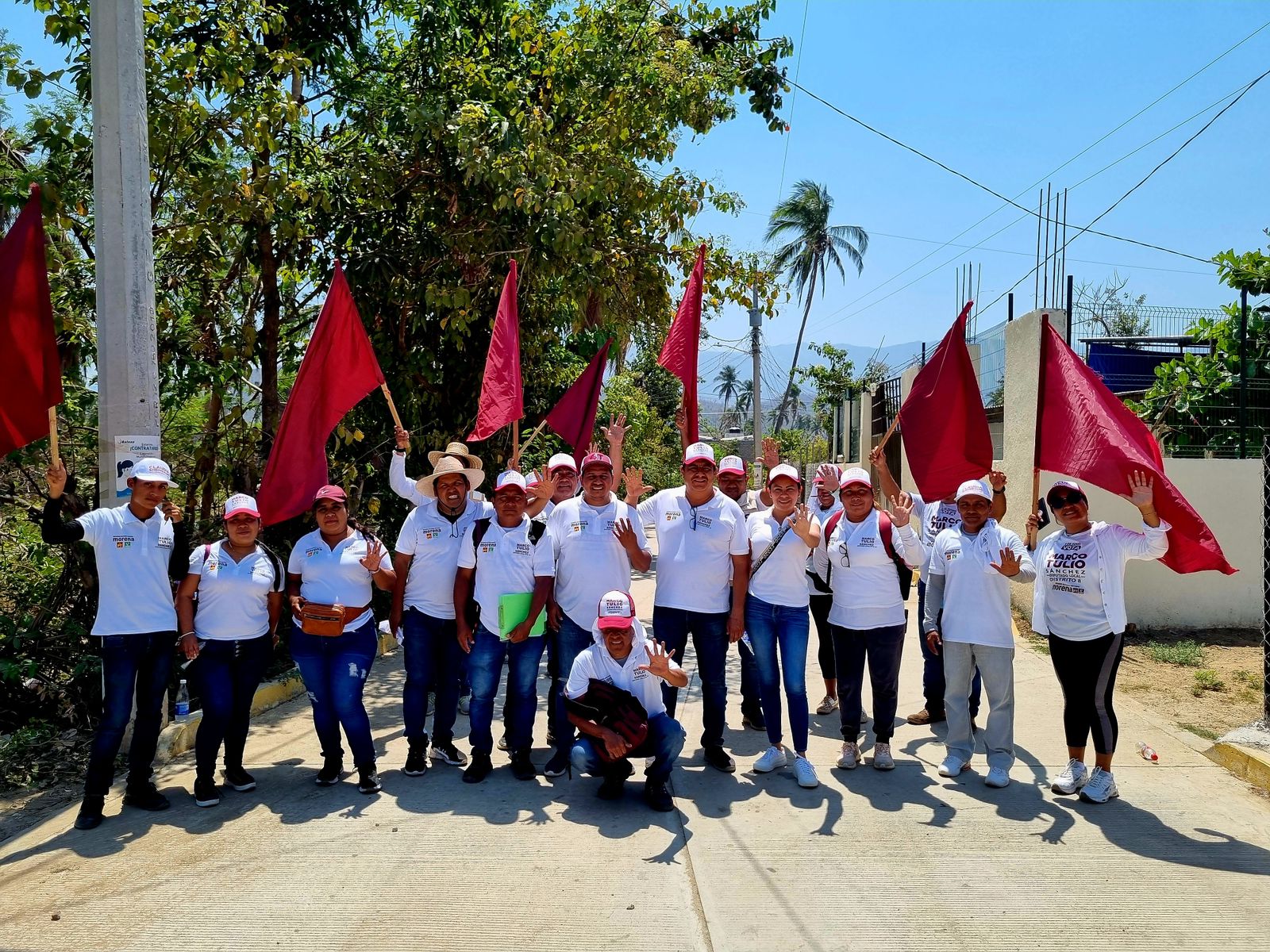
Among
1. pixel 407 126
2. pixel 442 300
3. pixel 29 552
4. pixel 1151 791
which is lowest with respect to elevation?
pixel 1151 791

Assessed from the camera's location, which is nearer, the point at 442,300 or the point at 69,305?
the point at 69,305

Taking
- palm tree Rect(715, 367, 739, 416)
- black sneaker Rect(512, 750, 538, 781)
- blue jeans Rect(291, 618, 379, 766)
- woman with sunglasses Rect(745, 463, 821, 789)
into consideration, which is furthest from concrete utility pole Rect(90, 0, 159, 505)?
palm tree Rect(715, 367, 739, 416)

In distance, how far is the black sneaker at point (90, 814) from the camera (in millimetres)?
5273

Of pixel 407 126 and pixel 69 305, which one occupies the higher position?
pixel 407 126

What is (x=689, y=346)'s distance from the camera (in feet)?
24.8

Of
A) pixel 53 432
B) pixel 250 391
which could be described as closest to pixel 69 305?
pixel 250 391

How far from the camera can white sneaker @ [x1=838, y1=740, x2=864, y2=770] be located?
20.1 ft

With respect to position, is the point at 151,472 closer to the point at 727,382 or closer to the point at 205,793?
the point at 205,793

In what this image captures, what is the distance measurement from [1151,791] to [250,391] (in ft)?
26.0

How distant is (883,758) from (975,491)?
67.8 inches

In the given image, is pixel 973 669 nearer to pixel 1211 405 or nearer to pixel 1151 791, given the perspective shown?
pixel 1151 791

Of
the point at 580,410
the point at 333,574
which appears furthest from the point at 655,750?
the point at 580,410

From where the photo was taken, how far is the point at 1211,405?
1113 centimetres

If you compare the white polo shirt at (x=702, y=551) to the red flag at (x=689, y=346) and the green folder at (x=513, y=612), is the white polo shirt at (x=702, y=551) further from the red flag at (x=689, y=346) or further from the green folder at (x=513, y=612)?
the red flag at (x=689, y=346)
